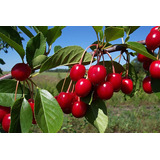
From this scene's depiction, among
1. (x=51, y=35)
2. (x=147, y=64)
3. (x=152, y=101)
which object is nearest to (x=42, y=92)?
(x=51, y=35)

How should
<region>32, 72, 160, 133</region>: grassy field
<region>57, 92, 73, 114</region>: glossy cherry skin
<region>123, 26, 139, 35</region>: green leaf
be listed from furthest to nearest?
1. <region>32, 72, 160, 133</region>: grassy field
2. <region>123, 26, 139, 35</region>: green leaf
3. <region>57, 92, 73, 114</region>: glossy cherry skin

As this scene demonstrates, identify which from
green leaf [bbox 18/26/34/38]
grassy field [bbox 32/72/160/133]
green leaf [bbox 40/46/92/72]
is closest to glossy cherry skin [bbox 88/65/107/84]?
green leaf [bbox 40/46/92/72]

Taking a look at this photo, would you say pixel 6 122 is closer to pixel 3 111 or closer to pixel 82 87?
pixel 3 111

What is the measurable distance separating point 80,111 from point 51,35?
491mm

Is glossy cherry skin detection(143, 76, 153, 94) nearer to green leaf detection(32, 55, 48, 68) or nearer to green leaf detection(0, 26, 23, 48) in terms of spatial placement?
green leaf detection(32, 55, 48, 68)

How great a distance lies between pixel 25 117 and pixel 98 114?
389mm

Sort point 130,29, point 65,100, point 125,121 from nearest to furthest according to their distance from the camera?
point 65,100 < point 130,29 < point 125,121

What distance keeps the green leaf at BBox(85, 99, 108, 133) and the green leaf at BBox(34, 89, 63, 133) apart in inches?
7.9

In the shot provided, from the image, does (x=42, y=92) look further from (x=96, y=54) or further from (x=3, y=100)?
(x=96, y=54)

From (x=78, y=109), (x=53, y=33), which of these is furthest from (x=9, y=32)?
(x=78, y=109)

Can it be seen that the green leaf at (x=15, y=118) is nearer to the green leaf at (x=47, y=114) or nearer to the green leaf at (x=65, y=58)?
the green leaf at (x=47, y=114)

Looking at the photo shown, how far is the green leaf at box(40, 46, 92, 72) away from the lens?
77 centimetres

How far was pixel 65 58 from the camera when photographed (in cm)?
82

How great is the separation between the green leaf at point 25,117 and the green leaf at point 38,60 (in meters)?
0.21
